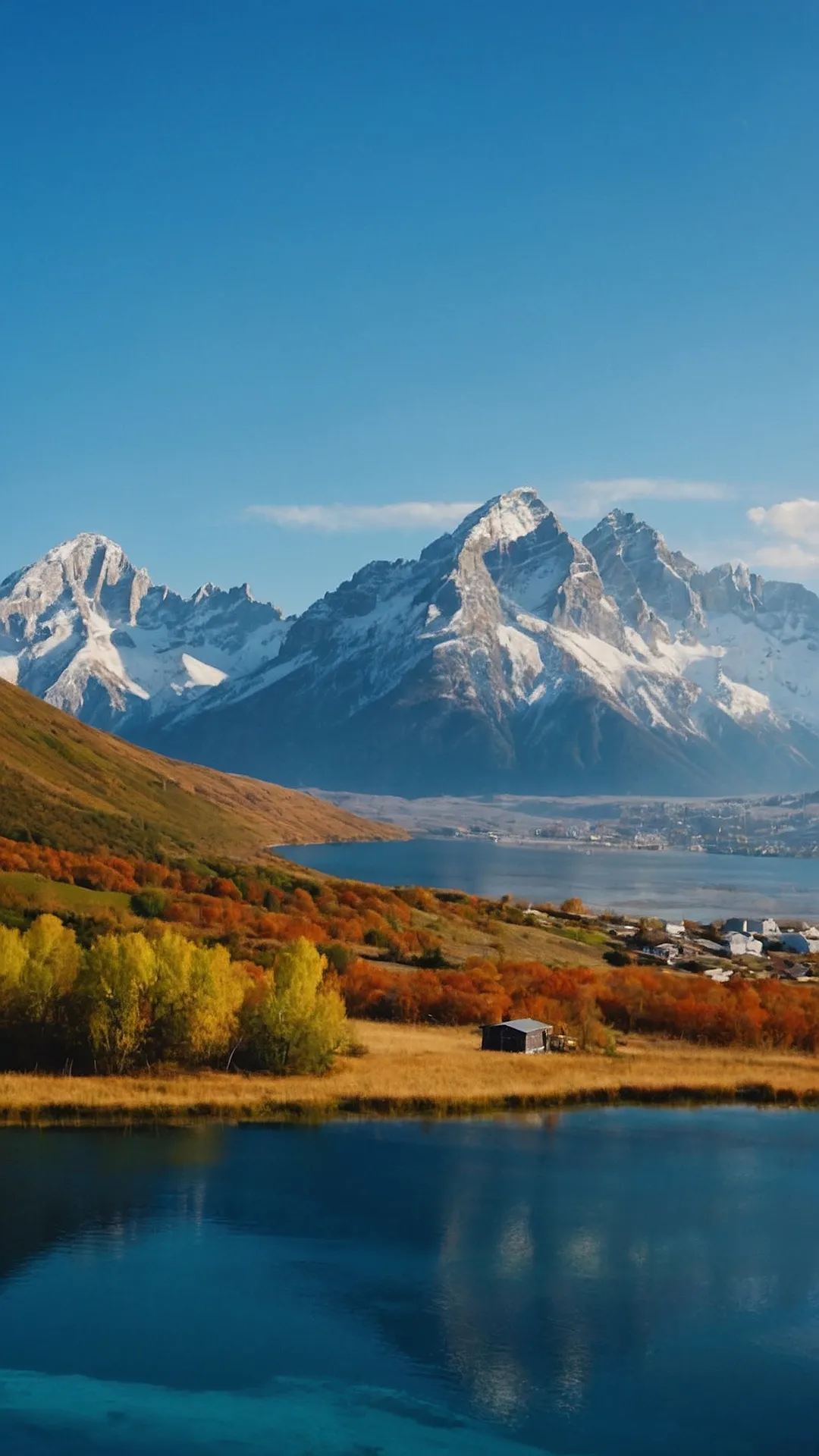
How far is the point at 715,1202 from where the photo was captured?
5438 cm

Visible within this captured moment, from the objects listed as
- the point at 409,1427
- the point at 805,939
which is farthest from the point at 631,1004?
the point at 805,939

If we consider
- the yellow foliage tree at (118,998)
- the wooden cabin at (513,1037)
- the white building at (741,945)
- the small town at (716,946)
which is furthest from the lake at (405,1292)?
the white building at (741,945)

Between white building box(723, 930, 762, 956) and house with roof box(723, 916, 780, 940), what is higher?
house with roof box(723, 916, 780, 940)

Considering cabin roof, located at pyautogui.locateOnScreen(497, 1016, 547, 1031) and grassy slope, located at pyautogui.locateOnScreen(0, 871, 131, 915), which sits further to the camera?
grassy slope, located at pyautogui.locateOnScreen(0, 871, 131, 915)

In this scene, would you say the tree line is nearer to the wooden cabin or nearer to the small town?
the wooden cabin

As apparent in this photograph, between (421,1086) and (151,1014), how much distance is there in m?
14.1

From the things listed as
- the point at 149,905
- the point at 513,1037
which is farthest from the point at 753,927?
the point at 513,1037

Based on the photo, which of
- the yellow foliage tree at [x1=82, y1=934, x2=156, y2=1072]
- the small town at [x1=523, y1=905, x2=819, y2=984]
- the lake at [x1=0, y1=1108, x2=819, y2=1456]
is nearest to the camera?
the lake at [x1=0, y1=1108, x2=819, y2=1456]

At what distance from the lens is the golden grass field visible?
63688 millimetres

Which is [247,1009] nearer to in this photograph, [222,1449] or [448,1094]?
[448,1094]

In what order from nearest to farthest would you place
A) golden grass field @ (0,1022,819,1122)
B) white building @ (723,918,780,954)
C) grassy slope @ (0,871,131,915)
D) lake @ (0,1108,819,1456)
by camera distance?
lake @ (0,1108,819,1456) < golden grass field @ (0,1022,819,1122) < grassy slope @ (0,871,131,915) < white building @ (723,918,780,954)

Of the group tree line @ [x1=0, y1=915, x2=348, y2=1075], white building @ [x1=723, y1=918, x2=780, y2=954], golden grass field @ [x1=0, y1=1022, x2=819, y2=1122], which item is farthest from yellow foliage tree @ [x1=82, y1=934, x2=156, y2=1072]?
white building @ [x1=723, y1=918, x2=780, y2=954]

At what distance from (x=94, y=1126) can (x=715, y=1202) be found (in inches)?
1040

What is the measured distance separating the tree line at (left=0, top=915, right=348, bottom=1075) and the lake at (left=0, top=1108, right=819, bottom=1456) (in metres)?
8.65
